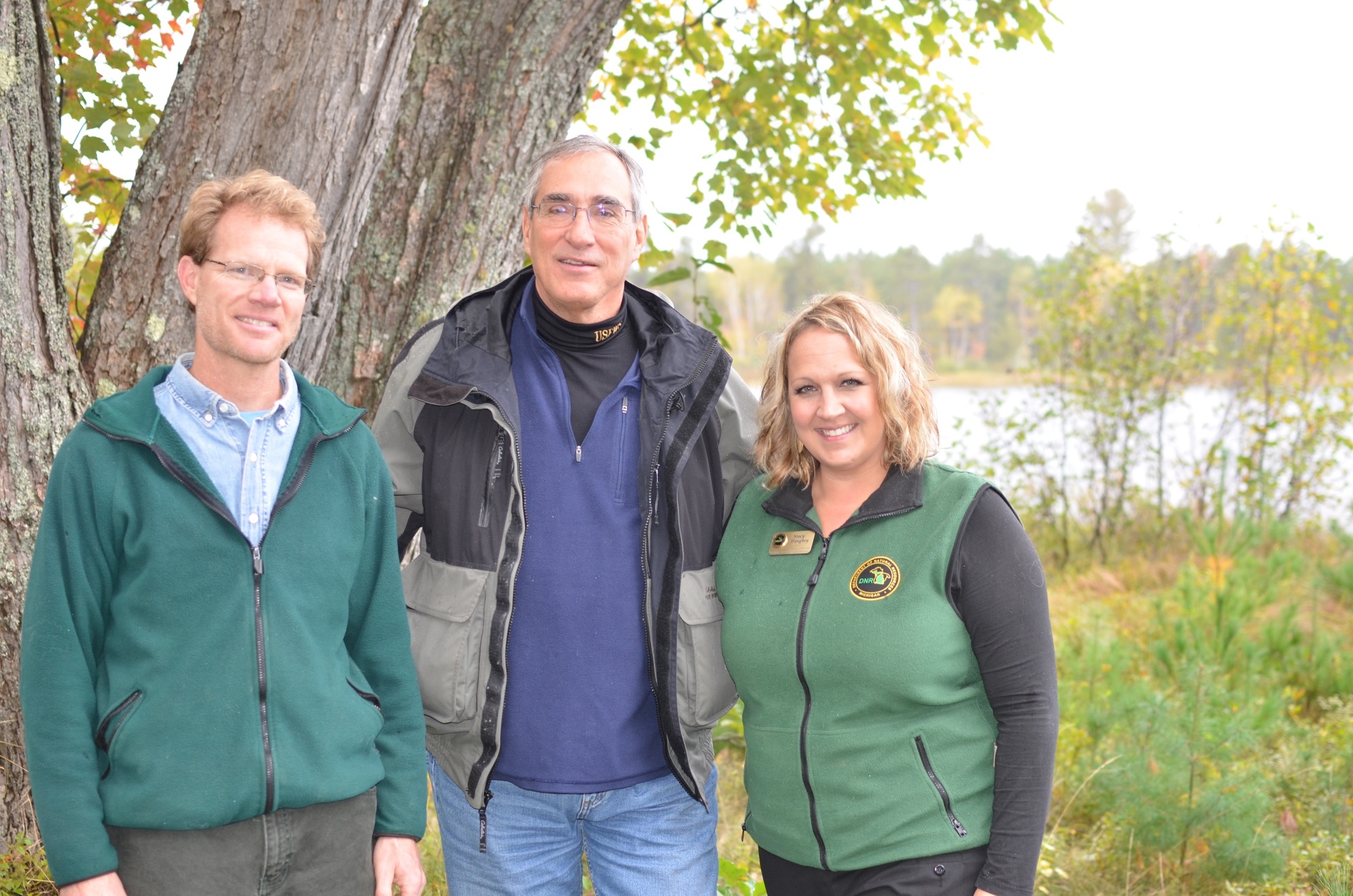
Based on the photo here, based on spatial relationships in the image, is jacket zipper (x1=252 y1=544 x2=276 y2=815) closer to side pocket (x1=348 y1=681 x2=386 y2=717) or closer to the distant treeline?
side pocket (x1=348 y1=681 x2=386 y2=717)

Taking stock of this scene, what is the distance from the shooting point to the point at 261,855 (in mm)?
1796

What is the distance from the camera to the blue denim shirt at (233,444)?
1.84 meters

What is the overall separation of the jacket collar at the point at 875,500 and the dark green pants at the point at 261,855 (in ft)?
3.40

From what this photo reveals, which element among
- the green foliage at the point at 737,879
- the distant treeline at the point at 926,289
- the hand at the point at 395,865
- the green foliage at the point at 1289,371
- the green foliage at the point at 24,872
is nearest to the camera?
the hand at the point at 395,865

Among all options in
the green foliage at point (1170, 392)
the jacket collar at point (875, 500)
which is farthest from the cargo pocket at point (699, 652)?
the green foliage at point (1170, 392)

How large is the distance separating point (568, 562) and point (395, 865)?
70cm

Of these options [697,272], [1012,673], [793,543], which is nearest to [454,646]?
[793,543]

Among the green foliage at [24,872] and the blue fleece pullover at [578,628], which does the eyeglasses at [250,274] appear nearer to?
the blue fleece pullover at [578,628]

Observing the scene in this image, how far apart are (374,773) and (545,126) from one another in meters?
2.32

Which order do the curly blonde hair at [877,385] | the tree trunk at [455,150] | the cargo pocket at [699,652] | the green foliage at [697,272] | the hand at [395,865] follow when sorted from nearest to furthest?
the hand at [395,865] < the curly blonde hair at [877,385] < the cargo pocket at [699,652] < the tree trunk at [455,150] < the green foliage at [697,272]

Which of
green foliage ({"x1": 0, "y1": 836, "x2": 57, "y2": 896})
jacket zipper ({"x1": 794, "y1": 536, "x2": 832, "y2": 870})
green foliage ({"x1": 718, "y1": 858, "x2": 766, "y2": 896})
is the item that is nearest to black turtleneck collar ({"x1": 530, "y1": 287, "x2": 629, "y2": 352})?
jacket zipper ({"x1": 794, "y1": 536, "x2": 832, "y2": 870})

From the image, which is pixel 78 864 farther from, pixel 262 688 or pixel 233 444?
pixel 233 444

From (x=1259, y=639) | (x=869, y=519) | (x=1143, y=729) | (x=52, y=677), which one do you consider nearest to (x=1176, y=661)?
(x=1259, y=639)

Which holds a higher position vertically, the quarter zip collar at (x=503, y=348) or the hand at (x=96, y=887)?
the quarter zip collar at (x=503, y=348)
